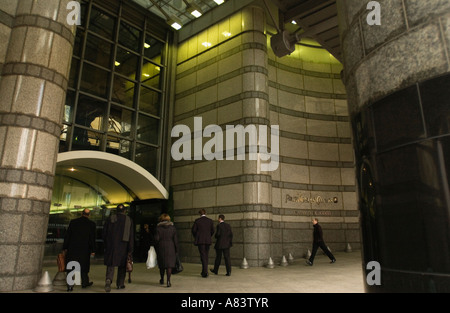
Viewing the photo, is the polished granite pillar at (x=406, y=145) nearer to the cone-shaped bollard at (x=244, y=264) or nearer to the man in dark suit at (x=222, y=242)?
the man in dark suit at (x=222, y=242)

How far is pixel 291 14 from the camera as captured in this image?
462 inches

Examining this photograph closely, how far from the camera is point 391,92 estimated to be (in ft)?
12.7

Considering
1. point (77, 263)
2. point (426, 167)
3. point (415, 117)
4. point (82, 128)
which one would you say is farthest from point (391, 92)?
point (82, 128)

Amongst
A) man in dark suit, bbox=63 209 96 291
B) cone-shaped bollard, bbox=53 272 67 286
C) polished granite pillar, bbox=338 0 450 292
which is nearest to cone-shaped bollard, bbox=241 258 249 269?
man in dark suit, bbox=63 209 96 291

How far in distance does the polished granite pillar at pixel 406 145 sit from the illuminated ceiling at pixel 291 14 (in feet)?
24.3

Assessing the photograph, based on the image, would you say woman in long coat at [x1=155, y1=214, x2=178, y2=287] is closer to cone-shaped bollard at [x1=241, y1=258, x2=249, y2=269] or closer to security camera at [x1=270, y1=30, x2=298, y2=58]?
cone-shaped bollard at [x1=241, y1=258, x2=249, y2=269]

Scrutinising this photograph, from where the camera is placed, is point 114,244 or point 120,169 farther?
point 120,169

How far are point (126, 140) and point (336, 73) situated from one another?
35.5 ft

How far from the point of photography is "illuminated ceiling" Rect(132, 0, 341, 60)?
36.9ft

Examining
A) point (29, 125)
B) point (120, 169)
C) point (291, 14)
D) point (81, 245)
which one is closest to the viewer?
point (29, 125)
